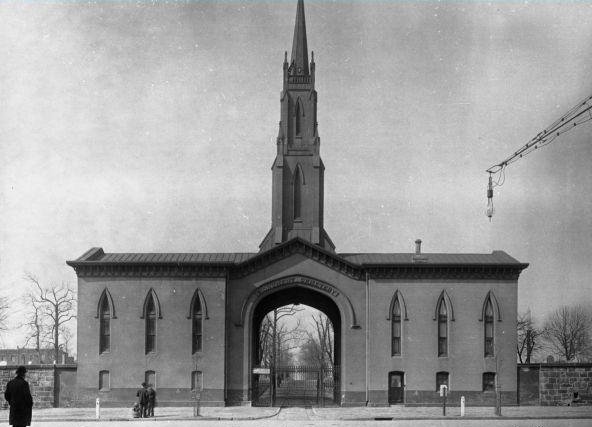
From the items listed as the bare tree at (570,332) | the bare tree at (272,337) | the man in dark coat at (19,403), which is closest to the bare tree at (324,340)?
the bare tree at (272,337)

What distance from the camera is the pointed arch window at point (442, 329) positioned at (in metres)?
43.1

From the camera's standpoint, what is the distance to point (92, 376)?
42.5 metres

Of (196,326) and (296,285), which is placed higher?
(296,285)

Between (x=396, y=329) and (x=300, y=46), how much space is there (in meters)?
26.5

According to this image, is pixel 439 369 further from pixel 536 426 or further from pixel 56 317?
pixel 56 317

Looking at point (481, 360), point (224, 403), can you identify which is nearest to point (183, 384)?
point (224, 403)

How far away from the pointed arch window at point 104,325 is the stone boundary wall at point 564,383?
22.4 metres

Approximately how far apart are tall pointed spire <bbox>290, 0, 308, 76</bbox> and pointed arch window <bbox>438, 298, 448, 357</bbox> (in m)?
23.6

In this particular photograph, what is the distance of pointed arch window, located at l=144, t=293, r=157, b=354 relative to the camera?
43.1 m

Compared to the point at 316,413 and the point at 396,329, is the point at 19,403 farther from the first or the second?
the point at 396,329

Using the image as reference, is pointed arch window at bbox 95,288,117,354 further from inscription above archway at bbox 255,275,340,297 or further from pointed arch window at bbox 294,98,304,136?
pointed arch window at bbox 294,98,304,136

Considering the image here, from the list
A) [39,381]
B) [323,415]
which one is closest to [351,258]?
[323,415]

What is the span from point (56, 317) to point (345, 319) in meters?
43.4

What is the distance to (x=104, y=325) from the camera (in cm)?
4341
